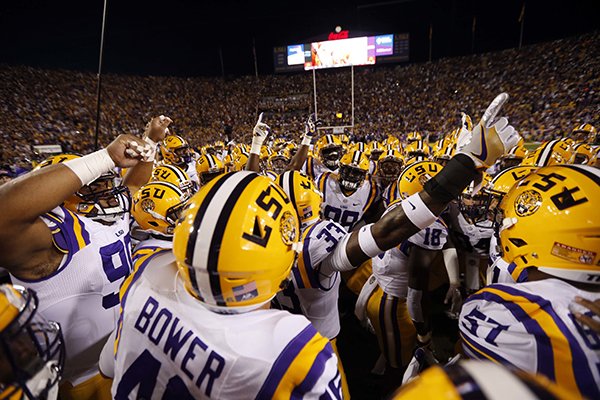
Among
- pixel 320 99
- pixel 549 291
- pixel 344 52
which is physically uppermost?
pixel 344 52

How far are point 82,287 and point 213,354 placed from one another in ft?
5.17

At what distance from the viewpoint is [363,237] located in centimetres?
188

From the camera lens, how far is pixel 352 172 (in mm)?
5172

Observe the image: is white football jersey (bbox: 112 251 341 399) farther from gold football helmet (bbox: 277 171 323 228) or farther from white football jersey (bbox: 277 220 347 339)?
gold football helmet (bbox: 277 171 323 228)

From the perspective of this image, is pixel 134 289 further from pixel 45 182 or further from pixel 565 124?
pixel 565 124

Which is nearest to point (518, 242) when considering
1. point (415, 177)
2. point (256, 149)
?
point (415, 177)

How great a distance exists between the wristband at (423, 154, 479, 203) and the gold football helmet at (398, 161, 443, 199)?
2.30 metres

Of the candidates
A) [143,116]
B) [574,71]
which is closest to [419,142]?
[574,71]

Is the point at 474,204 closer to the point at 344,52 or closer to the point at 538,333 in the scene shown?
the point at 538,333

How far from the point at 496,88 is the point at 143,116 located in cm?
3415

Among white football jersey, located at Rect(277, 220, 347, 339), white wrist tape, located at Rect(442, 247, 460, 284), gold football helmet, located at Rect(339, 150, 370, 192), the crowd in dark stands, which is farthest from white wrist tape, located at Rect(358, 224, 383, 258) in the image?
the crowd in dark stands

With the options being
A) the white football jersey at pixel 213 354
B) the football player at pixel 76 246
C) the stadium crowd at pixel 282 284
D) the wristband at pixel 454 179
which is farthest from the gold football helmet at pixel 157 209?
the wristband at pixel 454 179

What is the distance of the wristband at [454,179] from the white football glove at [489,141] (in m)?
0.06

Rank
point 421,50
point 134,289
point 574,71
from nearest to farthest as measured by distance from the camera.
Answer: point 134,289 < point 574,71 < point 421,50
